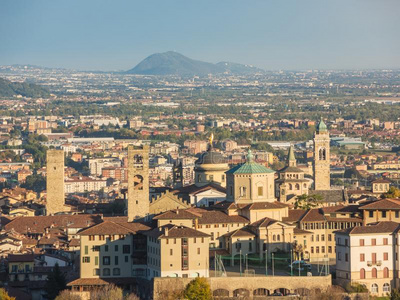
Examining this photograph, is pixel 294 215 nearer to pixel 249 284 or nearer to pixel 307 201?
pixel 307 201

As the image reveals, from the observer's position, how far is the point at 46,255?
5209cm

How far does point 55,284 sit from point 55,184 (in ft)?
61.6

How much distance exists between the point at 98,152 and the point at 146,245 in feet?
279

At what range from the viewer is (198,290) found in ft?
146

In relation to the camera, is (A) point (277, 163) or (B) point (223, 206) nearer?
(B) point (223, 206)

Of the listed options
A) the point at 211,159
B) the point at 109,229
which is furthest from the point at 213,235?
the point at 211,159

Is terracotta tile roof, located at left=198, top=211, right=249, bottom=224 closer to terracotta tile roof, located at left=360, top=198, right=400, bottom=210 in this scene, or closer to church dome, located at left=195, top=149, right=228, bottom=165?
terracotta tile roof, located at left=360, top=198, right=400, bottom=210

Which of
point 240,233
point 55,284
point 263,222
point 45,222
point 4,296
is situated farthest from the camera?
point 45,222

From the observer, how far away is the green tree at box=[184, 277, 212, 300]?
44281mm

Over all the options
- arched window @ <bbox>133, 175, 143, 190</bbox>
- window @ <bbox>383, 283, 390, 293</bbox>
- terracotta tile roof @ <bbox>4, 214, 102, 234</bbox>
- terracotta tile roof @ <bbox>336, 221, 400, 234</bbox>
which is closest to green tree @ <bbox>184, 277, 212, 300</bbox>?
terracotta tile roof @ <bbox>336, 221, 400, 234</bbox>

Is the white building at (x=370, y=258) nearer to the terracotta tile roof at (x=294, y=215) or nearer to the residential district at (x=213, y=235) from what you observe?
the residential district at (x=213, y=235)

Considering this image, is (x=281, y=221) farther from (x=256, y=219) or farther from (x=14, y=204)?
(x=14, y=204)

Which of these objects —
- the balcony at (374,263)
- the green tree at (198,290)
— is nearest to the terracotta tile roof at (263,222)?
the balcony at (374,263)

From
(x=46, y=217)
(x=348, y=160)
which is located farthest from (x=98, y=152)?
(x=46, y=217)
